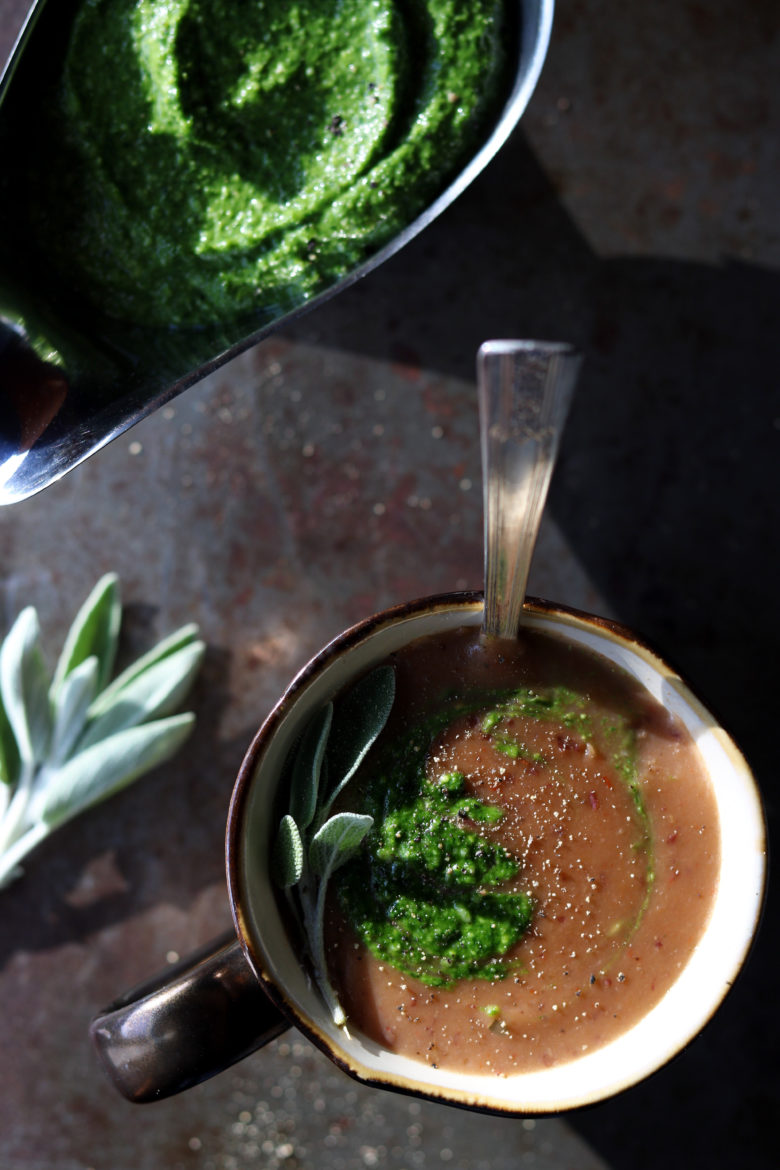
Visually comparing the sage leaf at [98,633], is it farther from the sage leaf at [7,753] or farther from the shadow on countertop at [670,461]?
the shadow on countertop at [670,461]

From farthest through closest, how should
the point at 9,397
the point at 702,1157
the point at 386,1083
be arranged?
the point at 702,1157, the point at 9,397, the point at 386,1083

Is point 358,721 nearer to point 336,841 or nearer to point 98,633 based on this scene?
point 336,841

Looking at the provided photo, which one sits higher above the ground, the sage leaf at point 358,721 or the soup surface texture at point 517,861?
the sage leaf at point 358,721

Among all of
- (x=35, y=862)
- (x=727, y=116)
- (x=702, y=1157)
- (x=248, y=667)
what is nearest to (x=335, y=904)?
(x=248, y=667)

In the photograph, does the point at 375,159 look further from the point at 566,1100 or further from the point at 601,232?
the point at 566,1100

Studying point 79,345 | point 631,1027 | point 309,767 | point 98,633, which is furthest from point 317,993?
point 79,345

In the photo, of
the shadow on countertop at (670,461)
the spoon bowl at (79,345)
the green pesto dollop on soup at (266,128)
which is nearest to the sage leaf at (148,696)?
the spoon bowl at (79,345)
